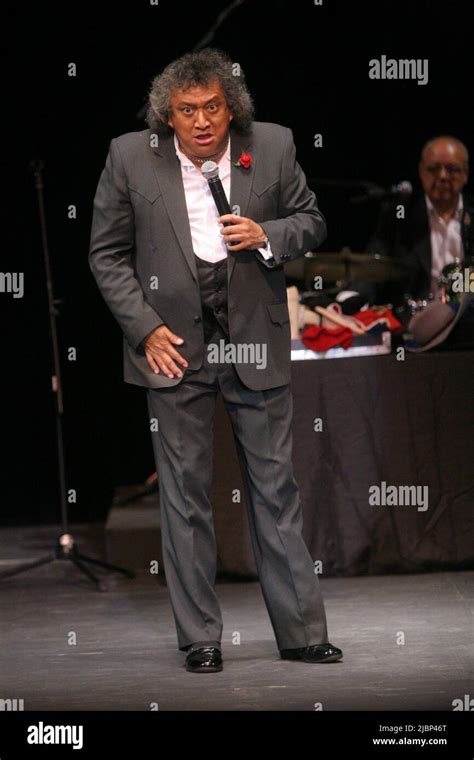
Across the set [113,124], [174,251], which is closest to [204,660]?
[174,251]

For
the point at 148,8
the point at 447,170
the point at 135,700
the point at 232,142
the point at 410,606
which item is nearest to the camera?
the point at 135,700

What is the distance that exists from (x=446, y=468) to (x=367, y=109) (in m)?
2.37

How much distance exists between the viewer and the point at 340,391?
18.5 ft

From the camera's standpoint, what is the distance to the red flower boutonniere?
418 cm

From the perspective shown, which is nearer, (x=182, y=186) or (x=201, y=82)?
(x=201, y=82)

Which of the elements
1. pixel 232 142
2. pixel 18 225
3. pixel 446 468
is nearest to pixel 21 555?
pixel 18 225

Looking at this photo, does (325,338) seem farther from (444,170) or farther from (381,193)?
(381,193)

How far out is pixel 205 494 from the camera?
4293mm

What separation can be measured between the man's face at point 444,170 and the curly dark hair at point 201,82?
2.33 m

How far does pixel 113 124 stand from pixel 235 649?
10.8ft

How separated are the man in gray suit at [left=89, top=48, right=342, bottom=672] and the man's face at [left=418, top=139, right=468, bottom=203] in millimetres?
→ 2224

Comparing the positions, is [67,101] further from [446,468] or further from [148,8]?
[446,468]

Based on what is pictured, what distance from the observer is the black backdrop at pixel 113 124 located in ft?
22.8

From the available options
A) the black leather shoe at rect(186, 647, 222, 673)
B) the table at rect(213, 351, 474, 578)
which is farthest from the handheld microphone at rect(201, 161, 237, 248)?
the table at rect(213, 351, 474, 578)
